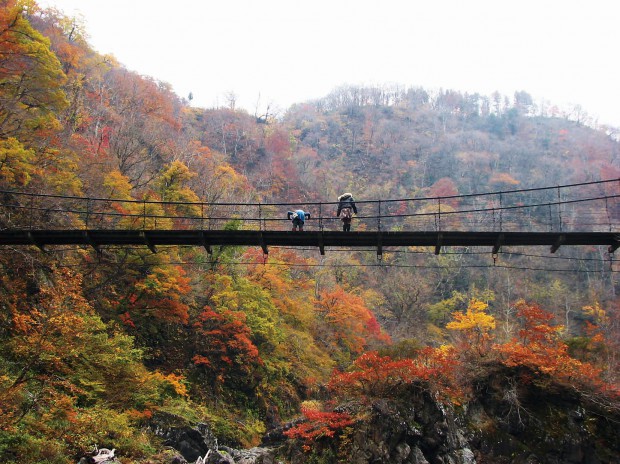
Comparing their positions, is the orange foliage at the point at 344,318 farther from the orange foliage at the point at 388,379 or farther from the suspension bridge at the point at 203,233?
the orange foliage at the point at 388,379

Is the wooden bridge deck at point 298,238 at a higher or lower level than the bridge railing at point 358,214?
lower

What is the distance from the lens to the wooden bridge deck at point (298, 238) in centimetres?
1128

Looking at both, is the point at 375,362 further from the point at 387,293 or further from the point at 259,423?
the point at 387,293

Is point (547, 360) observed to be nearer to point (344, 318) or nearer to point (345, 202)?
point (345, 202)

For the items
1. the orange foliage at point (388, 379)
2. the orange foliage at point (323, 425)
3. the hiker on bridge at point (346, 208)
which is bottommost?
the orange foliage at point (323, 425)

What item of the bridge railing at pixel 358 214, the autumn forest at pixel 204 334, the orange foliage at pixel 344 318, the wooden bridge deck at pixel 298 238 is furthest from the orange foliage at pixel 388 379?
the orange foliage at pixel 344 318

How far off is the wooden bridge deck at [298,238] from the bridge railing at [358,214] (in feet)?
1.44

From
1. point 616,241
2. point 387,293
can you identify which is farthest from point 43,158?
point 387,293

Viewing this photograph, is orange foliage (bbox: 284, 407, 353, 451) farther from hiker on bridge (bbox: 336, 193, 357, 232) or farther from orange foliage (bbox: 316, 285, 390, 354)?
orange foliage (bbox: 316, 285, 390, 354)

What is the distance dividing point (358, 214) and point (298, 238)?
44416mm

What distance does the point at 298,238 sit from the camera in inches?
454

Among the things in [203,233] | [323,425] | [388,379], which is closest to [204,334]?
[323,425]

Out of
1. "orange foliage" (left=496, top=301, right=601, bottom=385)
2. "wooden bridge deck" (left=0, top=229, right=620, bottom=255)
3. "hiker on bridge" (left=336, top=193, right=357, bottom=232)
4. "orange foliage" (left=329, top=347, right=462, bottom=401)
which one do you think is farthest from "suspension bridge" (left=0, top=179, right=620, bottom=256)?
"orange foliage" (left=496, top=301, right=601, bottom=385)

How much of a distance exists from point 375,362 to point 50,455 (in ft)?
31.9
